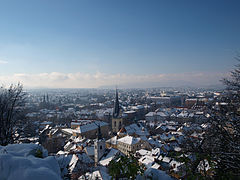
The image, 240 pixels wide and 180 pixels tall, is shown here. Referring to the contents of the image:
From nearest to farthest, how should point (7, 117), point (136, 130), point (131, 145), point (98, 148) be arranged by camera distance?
1. point (7, 117)
2. point (98, 148)
3. point (131, 145)
4. point (136, 130)

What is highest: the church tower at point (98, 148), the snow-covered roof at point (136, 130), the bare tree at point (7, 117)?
the bare tree at point (7, 117)

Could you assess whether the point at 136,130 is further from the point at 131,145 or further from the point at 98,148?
the point at 98,148

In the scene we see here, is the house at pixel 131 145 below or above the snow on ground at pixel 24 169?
below

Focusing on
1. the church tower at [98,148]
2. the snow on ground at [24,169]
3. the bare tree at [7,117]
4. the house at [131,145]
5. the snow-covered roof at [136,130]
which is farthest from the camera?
the snow-covered roof at [136,130]

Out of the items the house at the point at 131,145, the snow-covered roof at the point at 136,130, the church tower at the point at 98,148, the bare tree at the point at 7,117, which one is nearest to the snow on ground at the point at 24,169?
the bare tree at the point at 7,117

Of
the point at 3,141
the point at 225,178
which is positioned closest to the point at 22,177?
the point at 225,178

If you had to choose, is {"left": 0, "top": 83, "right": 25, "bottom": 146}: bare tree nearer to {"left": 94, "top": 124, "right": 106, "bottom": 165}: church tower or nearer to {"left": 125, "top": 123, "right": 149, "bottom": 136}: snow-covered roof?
{"left": 94, "top": 124, "right": 106, "bottom": 165}: church tower

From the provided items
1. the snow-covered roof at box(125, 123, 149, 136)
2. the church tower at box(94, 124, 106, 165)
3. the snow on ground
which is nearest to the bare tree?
the snow on ground

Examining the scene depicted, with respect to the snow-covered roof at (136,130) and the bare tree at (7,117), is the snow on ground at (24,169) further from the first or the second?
the snow-covered roof at (136,130)

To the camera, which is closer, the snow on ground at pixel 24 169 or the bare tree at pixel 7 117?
the snow on ground at pixel 24 169

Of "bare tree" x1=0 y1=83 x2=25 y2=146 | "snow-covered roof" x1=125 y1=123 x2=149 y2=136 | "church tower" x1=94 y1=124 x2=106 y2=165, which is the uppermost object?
"bare tree" x1=0 y1=83 x2=25 y2=146

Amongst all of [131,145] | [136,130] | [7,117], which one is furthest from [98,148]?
[136,130]
